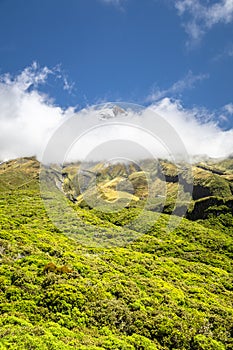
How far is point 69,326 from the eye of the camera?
17.0 m

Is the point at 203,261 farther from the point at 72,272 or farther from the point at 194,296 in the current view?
the point at 72,272

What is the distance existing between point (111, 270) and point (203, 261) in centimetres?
2202

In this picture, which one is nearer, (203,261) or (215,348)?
(215,348)

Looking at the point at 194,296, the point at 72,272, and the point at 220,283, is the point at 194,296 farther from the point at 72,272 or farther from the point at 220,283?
the point at 72,272

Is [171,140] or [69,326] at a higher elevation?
[171,140]

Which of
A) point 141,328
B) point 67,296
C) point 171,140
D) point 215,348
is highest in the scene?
point 171,140

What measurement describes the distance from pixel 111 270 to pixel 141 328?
344 inches

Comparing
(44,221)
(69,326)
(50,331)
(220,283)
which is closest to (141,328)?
(69,326)

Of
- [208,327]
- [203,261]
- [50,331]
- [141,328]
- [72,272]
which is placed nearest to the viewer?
[50,331]

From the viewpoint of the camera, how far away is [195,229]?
6238cm

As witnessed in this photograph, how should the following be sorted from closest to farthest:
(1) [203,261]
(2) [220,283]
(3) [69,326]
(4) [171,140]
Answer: (3) [69,326]
(4) [171,140]
(2) [220,283]
(1) [203,261]

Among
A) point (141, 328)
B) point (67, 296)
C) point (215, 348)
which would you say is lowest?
point (215, 348)

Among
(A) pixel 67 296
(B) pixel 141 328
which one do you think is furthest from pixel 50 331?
(B) pixel 141 328

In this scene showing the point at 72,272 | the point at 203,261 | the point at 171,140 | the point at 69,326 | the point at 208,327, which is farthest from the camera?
the point at 203,261
